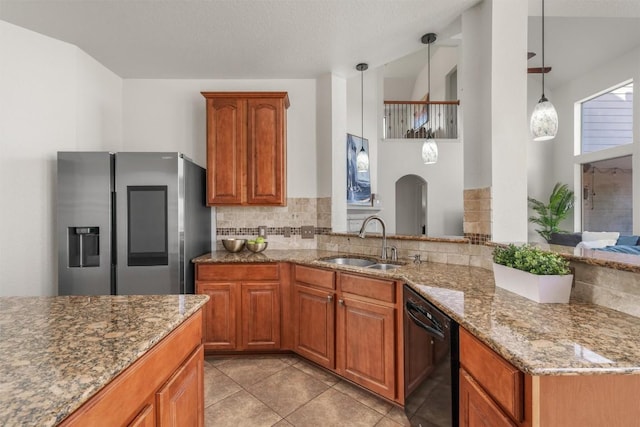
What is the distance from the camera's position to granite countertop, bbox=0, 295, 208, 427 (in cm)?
62

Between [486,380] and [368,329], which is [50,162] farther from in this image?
[486,380]

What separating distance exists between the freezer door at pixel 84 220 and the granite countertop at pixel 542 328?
221 cm

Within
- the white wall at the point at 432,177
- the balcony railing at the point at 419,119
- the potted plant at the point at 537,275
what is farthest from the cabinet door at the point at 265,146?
the balcony railing at the point at 419,119

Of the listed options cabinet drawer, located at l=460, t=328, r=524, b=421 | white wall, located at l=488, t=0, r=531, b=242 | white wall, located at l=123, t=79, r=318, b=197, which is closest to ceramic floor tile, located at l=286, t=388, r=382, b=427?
cabinet drawer, located at l=460, t=328, r=524, b=421

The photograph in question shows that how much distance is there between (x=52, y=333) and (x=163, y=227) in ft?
4.70

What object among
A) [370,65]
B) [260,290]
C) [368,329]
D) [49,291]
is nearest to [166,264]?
[260,290]

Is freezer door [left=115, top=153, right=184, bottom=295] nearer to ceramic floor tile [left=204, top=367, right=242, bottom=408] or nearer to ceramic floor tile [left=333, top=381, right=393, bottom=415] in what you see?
ceramic floor tile [left=204, top=367, right=242, bottom=408]

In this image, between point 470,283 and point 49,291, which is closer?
point 470,283

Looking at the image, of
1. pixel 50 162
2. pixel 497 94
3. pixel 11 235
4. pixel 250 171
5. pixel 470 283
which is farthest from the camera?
pixel 250 171

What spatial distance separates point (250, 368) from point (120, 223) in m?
1.52

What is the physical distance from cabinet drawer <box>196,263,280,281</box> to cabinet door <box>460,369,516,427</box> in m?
1.70

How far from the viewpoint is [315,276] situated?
2.37m

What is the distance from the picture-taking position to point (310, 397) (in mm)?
2059

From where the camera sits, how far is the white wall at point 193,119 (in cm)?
323
